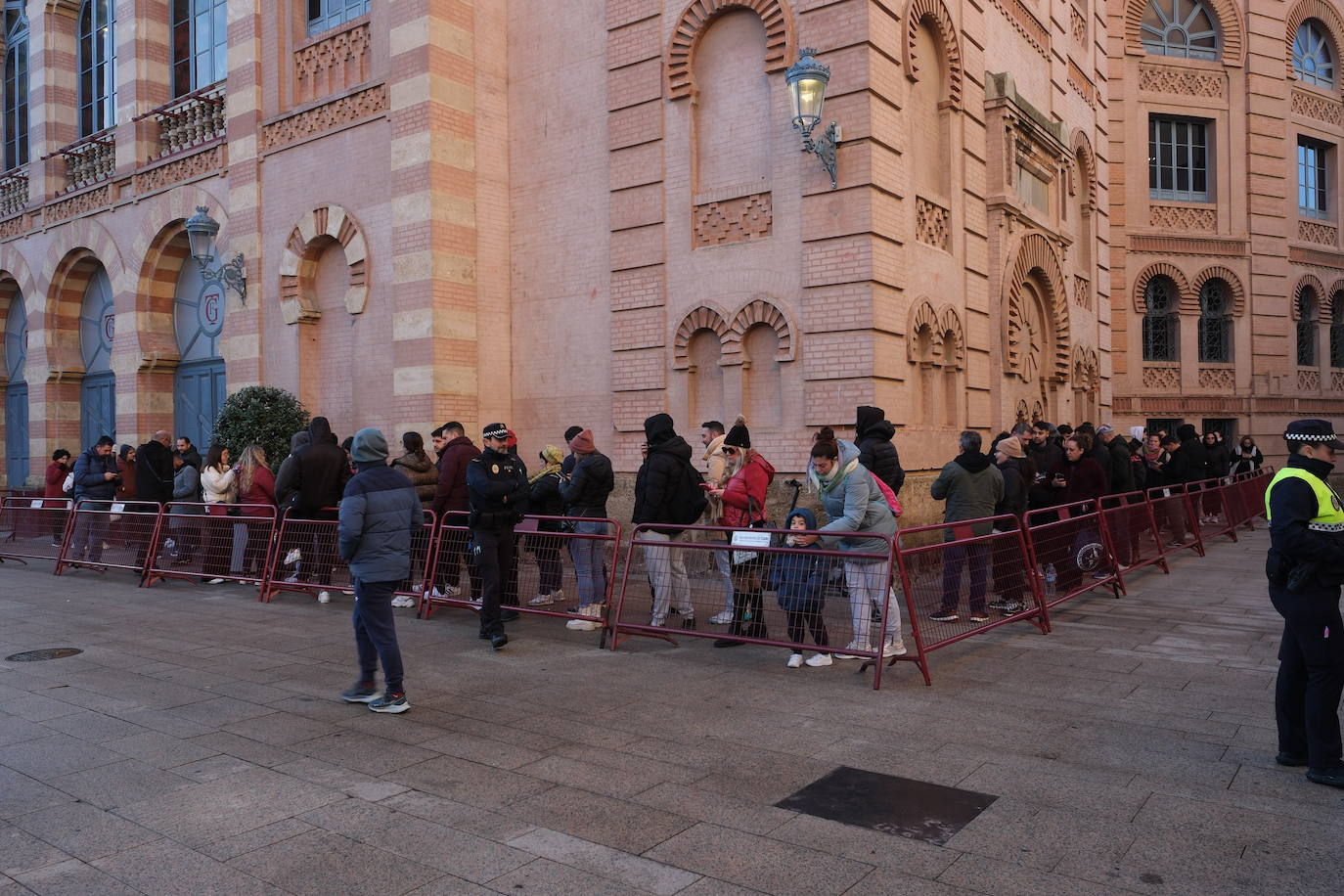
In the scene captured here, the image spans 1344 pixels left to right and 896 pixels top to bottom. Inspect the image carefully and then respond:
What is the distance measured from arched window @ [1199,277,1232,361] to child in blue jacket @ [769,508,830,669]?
72.8ft

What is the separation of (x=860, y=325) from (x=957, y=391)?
114 inches

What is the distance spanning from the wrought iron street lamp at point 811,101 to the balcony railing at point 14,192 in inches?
787

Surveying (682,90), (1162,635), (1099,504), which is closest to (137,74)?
(682,90)

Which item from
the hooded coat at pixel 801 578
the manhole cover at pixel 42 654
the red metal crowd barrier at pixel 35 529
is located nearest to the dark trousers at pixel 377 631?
the hooded coat at pixel 801 578

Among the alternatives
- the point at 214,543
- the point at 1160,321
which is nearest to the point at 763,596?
the point at 214,543

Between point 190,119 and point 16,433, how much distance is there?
10.6m

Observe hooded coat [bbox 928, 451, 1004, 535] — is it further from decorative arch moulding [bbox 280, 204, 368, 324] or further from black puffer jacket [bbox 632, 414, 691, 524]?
decorative arch moulding [bbox 280, 204, 368, 324]

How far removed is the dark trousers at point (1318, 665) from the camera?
15.9ft

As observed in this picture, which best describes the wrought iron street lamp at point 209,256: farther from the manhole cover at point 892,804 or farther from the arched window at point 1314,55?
the arched window at point 1314,55

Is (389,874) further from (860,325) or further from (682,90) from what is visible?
(682,90)

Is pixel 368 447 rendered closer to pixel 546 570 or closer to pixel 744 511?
pixel 546 570

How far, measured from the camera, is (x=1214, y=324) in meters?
25.6

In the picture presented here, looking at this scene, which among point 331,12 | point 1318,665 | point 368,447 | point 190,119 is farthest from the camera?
point 190,119

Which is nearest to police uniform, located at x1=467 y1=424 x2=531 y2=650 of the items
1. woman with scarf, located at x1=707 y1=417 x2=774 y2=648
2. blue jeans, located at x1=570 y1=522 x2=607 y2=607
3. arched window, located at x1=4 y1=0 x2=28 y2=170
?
blue jeans, located at x1=570 y1=522 x2=607 y2=607
